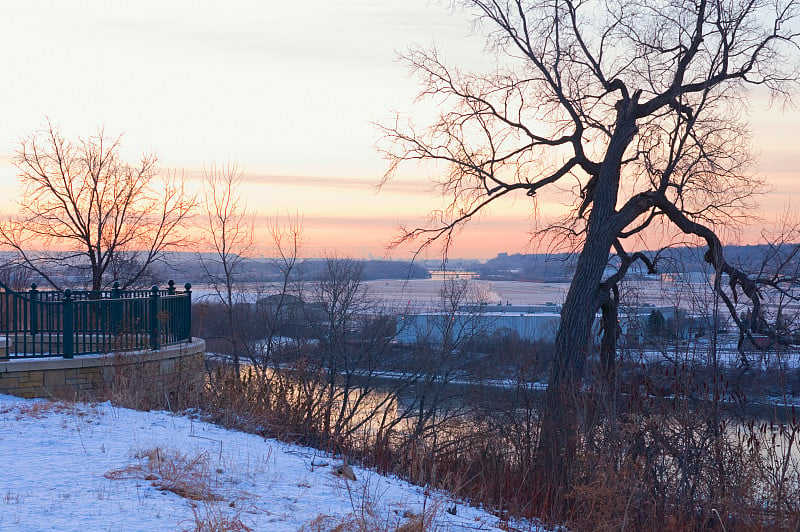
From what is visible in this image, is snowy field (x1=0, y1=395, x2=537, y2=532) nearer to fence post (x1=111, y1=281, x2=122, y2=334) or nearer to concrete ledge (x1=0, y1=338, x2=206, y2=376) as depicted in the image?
concrete ledge (x1=0, y1=338, x2=206, y2=376)

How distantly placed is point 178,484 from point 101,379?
6270mm

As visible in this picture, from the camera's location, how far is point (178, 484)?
18.0ft

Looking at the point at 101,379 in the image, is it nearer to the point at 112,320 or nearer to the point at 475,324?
the point at 112,320

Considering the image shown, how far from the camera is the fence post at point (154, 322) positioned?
12.4 meters

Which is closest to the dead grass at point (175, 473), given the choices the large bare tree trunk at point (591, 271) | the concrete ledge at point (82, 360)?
the concrete ledge at point (82, 360)

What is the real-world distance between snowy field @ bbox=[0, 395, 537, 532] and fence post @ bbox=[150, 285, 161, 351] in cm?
417

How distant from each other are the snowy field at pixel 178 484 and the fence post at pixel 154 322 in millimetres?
4170

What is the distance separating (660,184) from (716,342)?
281 inches

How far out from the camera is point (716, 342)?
830 cm

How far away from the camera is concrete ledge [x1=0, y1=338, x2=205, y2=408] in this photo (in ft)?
32.3

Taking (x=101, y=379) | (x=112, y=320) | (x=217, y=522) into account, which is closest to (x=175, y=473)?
(x=217, y=522)

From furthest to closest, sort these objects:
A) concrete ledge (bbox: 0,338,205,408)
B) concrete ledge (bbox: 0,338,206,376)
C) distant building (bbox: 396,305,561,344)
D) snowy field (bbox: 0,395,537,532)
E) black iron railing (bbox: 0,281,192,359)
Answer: distant building (bbox: 396,305,561,344), black iron railing (bbox: 0,281,192,359), concrete ledge (bbox: 0,338,206,376), concrete ledge (bbox: 0,338,205,408), snowy field (bbox: 0,395,537,532)

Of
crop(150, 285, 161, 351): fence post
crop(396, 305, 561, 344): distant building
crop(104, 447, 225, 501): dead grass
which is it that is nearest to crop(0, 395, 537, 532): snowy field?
crop(104, 447, 225, 501): dead grass

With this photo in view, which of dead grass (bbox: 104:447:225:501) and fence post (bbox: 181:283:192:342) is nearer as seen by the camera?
dead grass (bbox: 104:447:225:501)
